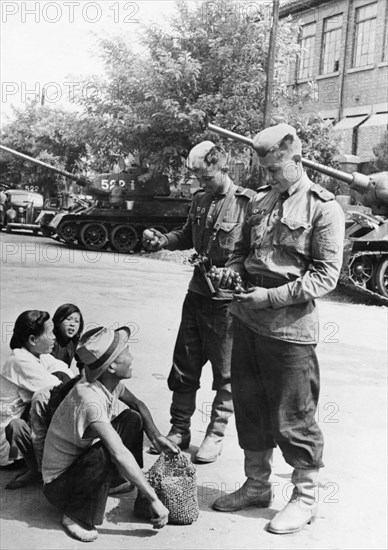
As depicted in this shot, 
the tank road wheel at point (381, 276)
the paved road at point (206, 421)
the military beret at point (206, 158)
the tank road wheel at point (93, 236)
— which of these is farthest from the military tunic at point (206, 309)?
the tank road wheel at point (93, 236)

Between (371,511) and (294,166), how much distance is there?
5.51 feet

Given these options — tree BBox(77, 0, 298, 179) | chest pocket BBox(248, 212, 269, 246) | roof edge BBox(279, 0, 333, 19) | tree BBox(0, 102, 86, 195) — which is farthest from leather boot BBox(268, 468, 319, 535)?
roof edge BBox(279, 0, 333, 19)

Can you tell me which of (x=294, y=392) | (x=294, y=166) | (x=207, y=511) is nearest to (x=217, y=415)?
(x=207, y=511)

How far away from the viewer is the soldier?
13.8ft

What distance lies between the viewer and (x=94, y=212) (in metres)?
16.5

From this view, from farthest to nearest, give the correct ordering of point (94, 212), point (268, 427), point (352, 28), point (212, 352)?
point (352, 28)
point (94, 212)
point (212, 352)
point (268, 427)

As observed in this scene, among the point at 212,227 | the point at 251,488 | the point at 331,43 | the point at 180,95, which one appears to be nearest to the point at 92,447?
the point at 251,488

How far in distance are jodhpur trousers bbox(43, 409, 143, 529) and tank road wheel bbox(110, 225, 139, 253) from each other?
13.1m

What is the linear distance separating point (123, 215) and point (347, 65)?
24.1ft

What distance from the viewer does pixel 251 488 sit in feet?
12.0

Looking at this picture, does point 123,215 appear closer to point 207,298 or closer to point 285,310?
point 207,298

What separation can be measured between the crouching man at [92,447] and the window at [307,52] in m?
16.2

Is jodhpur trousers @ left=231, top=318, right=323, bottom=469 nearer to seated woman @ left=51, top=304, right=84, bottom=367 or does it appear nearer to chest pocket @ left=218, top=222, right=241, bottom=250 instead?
chest pocket @ left=218, top=222, right=241, bottom=250

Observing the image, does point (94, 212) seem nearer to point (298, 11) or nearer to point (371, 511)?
point (298, 11)
